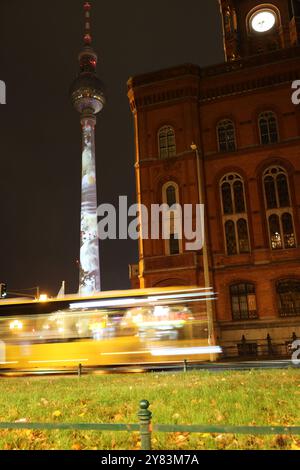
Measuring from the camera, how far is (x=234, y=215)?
110 feet

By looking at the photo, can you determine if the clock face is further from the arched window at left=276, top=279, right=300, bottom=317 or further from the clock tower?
the arched window at left=276, top=279, right=300, bottom=317

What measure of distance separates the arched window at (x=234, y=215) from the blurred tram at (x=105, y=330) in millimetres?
12044

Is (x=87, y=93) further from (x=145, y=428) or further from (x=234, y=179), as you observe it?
(x=145, y=428)

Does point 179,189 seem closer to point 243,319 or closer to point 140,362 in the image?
point 243,319

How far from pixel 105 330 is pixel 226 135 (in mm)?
20945

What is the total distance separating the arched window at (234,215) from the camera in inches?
1298

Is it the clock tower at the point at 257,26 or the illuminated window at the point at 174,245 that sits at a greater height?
the clock tower at the point at 257,26

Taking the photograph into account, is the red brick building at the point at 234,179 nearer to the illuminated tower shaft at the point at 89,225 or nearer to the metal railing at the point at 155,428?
the metal railing at the point at 155,428

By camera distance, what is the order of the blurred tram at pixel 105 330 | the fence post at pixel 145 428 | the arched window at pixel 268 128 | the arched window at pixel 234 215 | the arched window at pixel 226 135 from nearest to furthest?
the fence post at pixel 145 428, the blurred tram at pixel 105 330, the arched window at pixel 234 215, the arched window at pixel 268 128, the arched window at pixel 226 135

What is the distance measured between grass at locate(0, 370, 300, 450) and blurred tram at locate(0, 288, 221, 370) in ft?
20.0

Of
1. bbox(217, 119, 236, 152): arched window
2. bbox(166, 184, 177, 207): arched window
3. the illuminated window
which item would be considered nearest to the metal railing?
the illuminated window

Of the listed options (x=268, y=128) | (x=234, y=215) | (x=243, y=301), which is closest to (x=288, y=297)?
(x=243, y=301)

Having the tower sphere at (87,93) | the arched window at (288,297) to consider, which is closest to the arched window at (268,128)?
the arched window at (288,297)

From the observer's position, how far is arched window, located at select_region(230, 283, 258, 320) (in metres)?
31.3
